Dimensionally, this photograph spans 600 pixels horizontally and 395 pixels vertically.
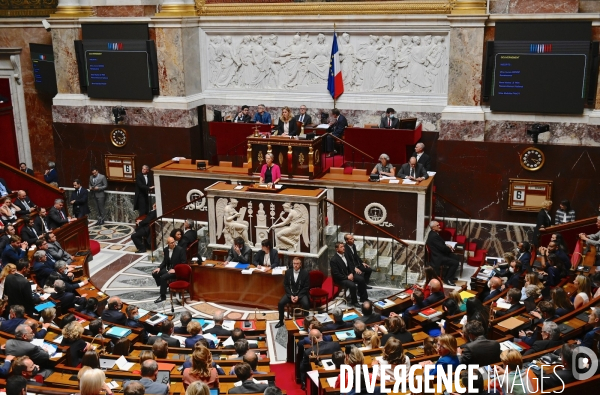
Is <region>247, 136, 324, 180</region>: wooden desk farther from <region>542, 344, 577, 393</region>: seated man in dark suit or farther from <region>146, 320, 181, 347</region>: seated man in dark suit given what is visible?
<region>542, 344, 577, 393</region>: seated man in dark suit

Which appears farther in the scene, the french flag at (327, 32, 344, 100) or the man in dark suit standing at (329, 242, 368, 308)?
the french flag at (327, 32, 344, 100)

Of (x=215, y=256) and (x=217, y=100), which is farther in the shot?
(x=217, y=100)

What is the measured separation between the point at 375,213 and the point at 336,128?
265 centimetres

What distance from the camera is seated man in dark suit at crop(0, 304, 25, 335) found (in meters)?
9.55

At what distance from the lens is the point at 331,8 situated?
1633cm

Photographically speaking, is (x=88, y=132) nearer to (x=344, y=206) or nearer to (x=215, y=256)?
(x=215, y=256)

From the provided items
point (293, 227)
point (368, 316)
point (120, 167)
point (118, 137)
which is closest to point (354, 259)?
point (293, 227)

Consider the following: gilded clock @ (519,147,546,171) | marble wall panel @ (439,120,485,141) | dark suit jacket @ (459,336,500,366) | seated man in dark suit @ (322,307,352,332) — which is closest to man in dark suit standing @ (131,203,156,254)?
seated man in dark suit @ (322,307,352,332)

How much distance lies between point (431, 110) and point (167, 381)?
9.82 metres

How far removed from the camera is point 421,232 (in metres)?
13.9

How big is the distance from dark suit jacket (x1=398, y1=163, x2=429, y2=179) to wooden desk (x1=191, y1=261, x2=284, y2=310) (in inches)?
140

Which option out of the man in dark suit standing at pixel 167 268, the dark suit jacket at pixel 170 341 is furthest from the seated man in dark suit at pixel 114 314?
the man in dark suit standing at pixel 167 268

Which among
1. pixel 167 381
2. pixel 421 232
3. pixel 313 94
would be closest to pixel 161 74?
pixel 313 94

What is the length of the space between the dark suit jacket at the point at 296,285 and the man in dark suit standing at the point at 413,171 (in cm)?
344
